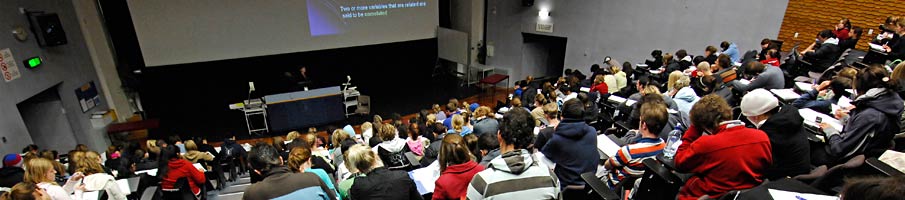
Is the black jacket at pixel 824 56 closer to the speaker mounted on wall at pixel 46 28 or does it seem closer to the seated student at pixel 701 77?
the seated student at pixel 701 77

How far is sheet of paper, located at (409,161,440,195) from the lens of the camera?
132 inches

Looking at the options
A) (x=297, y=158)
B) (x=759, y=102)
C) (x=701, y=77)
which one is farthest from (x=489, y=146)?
(x=701, y=77)

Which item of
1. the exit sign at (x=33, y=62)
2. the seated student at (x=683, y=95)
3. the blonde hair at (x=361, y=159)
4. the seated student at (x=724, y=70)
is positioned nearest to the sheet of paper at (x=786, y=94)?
the seated student at (x=724, y=70)

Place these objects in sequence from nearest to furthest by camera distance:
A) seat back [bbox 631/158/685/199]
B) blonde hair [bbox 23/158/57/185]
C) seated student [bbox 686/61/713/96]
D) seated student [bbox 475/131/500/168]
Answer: seat back [bbox 631/158/685/199] < seated student [bbox 475/131/500/168] < blonde hair [bbox 23/158/57/185] < seated student [bbox 686/61/713/96]

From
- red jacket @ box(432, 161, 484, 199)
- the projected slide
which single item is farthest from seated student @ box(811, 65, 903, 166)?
the projected slide

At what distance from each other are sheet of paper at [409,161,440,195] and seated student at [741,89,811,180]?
85.8 inches

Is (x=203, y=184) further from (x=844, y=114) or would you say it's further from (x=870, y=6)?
(x=870, y=6)

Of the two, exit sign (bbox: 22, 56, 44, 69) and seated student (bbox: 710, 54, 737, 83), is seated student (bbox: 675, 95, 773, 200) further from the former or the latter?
exit sign (bbox: 22, 56, 44, 69)

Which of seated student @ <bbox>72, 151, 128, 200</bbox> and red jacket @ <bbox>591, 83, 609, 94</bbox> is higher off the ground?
seated student @ <bbox>72, 151, 128, 200</bbox>

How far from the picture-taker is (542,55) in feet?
44.5

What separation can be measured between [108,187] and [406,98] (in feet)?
26.8

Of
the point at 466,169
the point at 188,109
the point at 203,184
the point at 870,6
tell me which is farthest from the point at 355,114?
the point at 870,6

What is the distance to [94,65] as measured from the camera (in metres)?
9.34

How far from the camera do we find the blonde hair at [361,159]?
2.68 meters
